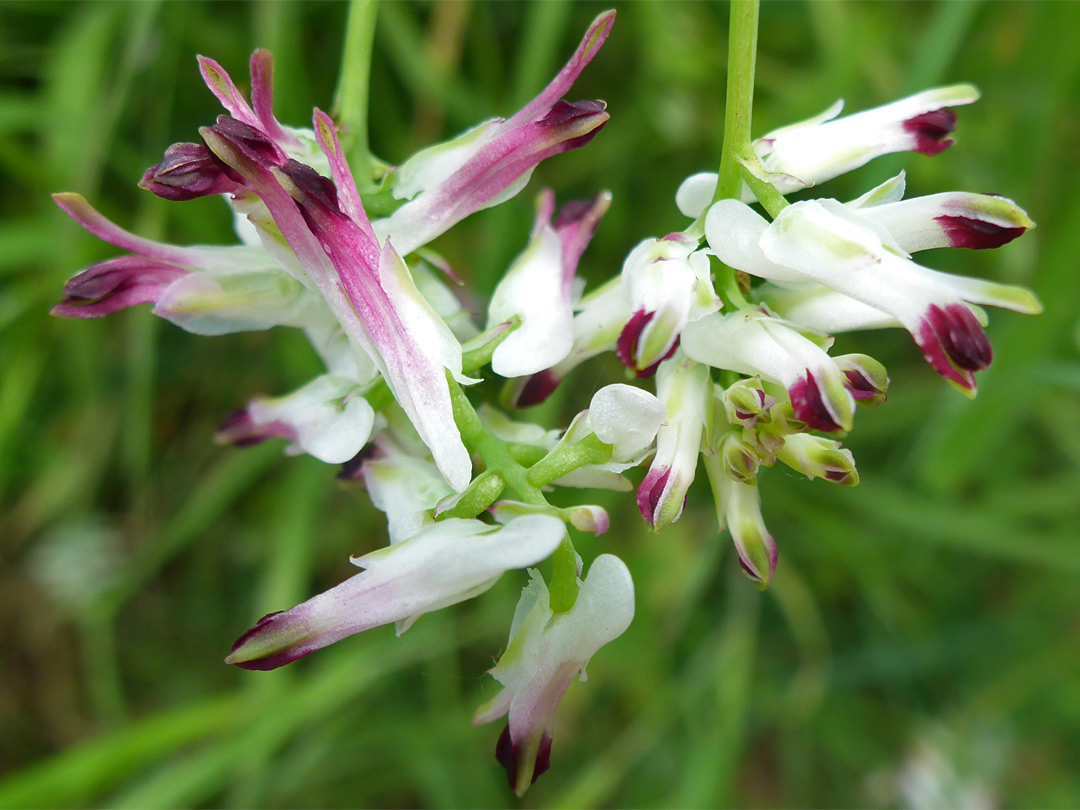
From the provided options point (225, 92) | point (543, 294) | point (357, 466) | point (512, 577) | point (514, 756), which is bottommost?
point (512, 577)

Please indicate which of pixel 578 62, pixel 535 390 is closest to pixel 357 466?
pixel 535 390

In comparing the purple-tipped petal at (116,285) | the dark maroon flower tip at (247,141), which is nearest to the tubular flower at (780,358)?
the dark maroon flower tip at (247,141)

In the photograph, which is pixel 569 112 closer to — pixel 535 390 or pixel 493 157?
pixel 493 157

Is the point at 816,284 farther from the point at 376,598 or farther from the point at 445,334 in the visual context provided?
the point at 376,598

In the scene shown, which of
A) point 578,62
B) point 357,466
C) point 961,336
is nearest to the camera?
point 961,336

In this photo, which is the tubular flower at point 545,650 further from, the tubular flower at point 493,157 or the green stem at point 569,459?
the tubular flower at point 493,157

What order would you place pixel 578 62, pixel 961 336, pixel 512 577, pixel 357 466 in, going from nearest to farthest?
pixel 961 336 < pixel 578 62 < pixel 357 466 < pixel 512 577
